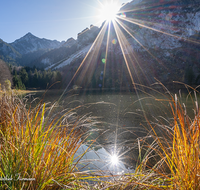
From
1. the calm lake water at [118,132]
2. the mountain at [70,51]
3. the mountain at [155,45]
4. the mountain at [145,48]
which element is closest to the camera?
the calm lake water at [118,132]

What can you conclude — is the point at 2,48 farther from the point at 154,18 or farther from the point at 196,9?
the point at 196,9

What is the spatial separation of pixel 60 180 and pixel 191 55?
12420 centimetres

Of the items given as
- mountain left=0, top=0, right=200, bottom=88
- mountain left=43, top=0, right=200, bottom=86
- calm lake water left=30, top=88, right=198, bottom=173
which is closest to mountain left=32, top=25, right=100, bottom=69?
mountain left=0, top=0, right=200, bottom=88

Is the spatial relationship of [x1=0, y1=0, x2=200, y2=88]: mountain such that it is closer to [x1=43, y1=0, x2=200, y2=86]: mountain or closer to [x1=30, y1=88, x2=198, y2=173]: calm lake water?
[x1=43, y1=0, x2=200, y2=86]: mountain

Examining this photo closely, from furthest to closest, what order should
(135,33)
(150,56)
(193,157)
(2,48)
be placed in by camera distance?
(2,48), (135,33), (150,56), (193,157)

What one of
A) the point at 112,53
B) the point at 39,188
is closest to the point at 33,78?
the point at 39,188

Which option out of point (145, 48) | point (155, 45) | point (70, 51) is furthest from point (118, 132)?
point (70, 51)

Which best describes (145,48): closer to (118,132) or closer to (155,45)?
(155,45)

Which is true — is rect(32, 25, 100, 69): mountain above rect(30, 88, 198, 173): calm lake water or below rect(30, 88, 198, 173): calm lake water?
above

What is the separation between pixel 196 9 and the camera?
117562mm

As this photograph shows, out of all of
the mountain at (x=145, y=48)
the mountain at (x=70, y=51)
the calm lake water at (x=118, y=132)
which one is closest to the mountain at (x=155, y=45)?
the mountain at (x=145, y=48)

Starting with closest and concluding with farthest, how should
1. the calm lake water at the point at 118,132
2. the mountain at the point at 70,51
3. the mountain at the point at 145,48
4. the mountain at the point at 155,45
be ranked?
1. the calm lake water at the point at 118,132
2. the mountain at the point at 145,48
3. the mountain at the point at 155,45
4. the mountain at the point at 70,51

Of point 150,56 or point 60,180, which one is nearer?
point 60,180

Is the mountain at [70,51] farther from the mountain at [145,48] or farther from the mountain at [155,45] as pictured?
the mountain at [155,45]
